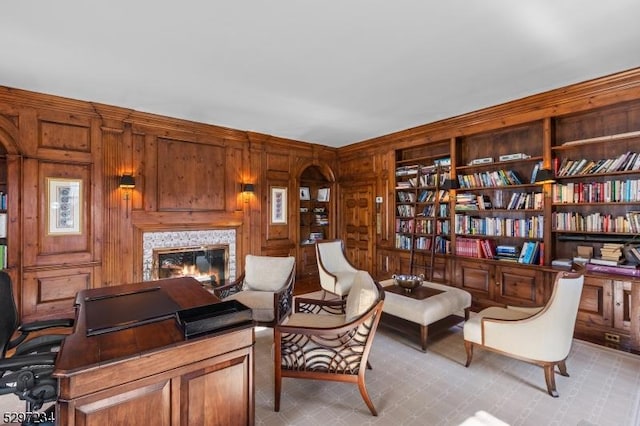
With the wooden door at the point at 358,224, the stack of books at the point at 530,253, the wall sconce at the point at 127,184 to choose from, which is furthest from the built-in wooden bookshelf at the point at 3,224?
the stack of books at the point at 530,253

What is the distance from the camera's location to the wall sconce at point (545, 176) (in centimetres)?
353

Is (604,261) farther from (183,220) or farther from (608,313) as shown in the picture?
(183,220)

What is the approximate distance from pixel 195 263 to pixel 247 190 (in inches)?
55.9

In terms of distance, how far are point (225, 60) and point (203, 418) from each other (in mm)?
2729

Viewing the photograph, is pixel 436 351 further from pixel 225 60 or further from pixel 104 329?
pixel 225 60

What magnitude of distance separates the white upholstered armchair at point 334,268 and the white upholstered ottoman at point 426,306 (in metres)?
0.79

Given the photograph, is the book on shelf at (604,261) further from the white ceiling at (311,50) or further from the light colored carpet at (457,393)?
the white ceiling at (311,50)

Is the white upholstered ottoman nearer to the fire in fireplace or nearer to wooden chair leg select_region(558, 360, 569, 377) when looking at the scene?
wooden chair leg select_region(558, 360, 569, 377)

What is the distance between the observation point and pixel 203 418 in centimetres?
152

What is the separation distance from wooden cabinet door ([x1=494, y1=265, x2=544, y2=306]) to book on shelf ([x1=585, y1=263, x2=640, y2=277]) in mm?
494

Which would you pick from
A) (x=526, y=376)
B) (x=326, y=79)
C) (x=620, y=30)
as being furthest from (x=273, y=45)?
(x=526, y=376)

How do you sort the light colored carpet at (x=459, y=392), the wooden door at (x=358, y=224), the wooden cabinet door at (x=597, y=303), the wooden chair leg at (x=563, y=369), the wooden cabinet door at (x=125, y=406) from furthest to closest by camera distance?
the wooden door at (x=358, y=224) < the wooden cabinet door at (x=597, y=303) < the wooden chair leg at (x=563, y=369) < the light colored carpet at (x=459, y=392) < the wooden cabinet door at (x=125, y=406)

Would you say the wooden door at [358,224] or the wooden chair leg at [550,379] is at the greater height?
the wooden door at [358,224]

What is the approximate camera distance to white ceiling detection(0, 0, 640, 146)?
6.92 feet
